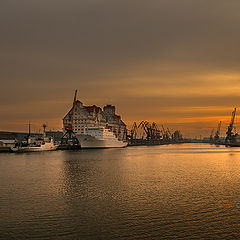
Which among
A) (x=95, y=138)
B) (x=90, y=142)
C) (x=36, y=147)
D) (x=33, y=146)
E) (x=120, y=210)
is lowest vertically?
(x=120, y=210)

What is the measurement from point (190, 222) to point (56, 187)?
741 inches

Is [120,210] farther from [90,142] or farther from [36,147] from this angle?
[90,142]

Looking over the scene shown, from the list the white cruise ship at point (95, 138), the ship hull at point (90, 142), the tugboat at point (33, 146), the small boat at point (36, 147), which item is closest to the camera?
the small boat at point (36, 147)

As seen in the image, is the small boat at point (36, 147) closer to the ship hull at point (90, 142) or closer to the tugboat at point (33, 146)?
the tugboat at point (33, 146)

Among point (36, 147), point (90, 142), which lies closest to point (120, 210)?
point (36, 147)

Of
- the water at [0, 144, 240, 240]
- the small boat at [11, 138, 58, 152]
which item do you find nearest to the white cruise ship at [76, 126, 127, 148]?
the small boat at [11, 138, 58, 152]

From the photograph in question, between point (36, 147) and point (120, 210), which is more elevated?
point (36, 147)

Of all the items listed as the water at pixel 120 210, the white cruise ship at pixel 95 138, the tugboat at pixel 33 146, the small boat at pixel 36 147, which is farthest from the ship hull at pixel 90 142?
the water at pixel 120 210

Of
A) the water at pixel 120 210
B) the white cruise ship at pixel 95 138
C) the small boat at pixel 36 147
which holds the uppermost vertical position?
the white cruise ship at pixel 95 138

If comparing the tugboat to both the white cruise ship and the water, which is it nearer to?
the white cruise ship

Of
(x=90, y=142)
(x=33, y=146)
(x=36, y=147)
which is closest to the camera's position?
(x=36, y=147)

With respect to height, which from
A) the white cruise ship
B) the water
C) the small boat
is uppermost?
the white cruise ship

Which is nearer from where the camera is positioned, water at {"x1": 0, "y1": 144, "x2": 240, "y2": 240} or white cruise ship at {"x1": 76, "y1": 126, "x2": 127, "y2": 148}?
water at {"x1": 0, "y1": 144, "x2": 240, "y2": 240}

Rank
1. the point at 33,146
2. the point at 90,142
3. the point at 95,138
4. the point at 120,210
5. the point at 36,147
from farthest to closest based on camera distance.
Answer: the point at 90,142 → the point at 95,138 → the point at 33,146 → the point at 36,147 → the point at 120,210
